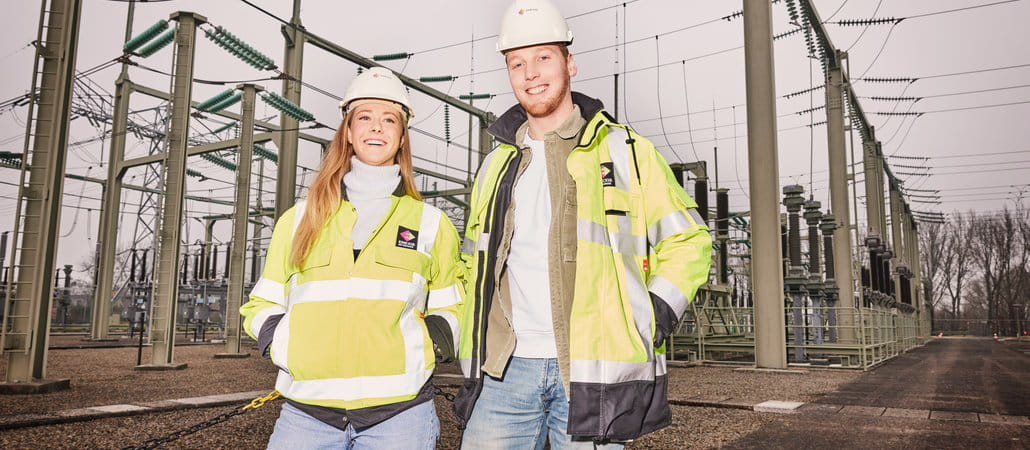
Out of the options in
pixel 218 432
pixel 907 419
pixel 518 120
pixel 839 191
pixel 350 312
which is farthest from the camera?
pixel 839 191

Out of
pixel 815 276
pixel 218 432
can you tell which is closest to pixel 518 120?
pixel 218 432

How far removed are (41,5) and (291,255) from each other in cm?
935

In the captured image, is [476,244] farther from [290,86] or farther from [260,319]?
[290,86]

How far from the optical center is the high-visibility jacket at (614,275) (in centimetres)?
190

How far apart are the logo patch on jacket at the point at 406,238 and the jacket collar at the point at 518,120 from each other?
1.47ft

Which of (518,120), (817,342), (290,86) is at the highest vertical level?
(290,86)

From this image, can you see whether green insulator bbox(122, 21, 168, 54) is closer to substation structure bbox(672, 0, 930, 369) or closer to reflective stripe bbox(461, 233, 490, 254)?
substation structure bbox(672, 0, 930, 369)

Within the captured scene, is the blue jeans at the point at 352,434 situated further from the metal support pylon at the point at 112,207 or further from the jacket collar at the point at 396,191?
the metal support pylon at the point at 112,207

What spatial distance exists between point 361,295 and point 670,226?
37.3 inches

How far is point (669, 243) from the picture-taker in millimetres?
2059

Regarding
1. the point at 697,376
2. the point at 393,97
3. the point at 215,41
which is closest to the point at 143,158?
the point at 215,41

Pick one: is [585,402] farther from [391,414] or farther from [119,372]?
[119,372]

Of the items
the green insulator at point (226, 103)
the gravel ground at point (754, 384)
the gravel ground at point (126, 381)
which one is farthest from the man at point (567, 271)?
the green insulator at point (226, 103)

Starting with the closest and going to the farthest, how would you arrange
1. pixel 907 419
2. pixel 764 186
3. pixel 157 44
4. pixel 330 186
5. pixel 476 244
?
1. pixel 330 186
2. pixel 476 244
3. pixel 907 419
4. pixel 764 186
5. pixel 157 44
